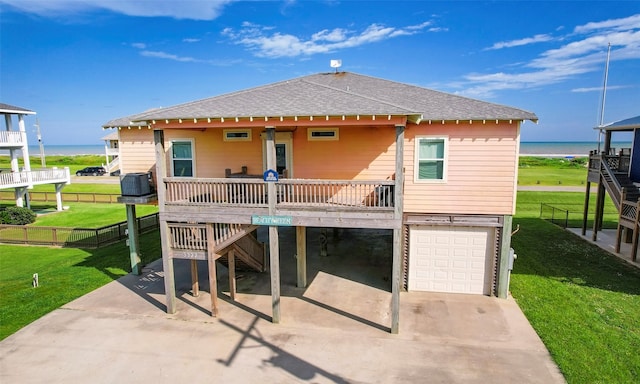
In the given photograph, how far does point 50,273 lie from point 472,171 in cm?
1592

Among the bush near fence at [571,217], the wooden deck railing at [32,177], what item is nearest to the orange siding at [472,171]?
the bush near fence at [571,217]

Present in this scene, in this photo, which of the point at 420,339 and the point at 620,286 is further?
the point at 620,286

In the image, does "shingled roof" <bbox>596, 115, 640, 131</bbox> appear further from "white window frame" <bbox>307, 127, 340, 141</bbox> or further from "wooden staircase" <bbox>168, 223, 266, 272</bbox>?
"wooden staircase" <bbox>168, 223, 266, 272</bbox>

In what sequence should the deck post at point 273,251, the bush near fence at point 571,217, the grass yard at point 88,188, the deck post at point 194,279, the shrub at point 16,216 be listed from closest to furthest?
1. the deck post at point 273,251
2. the deck post at point 194,279
3. the bush near fence at point 571,217
4. the shrub at point 16,216
5. the grass yard at point 88,188

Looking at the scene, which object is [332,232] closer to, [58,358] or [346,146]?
[346,146]

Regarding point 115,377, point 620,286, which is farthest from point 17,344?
point 620,286

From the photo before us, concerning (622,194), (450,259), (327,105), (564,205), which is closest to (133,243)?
(327,105)

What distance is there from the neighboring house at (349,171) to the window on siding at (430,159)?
0.03 m

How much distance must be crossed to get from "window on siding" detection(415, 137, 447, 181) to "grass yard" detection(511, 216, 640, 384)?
4754 millimetres

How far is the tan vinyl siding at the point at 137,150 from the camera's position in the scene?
13141 millimetres

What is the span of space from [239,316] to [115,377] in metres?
3.45

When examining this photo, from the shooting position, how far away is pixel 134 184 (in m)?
12.4

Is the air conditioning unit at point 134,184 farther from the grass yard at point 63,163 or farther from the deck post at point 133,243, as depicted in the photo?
the grass yard at point 63,163

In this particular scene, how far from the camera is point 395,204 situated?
9.31m
